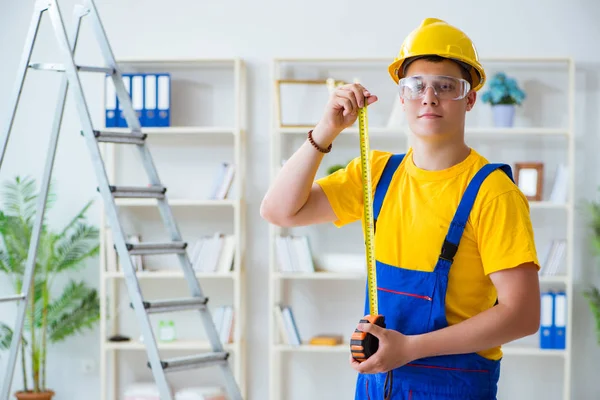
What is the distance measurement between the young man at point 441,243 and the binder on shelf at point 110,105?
145 inches

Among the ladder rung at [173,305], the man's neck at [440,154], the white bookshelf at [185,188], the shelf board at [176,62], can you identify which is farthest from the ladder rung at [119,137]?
the white bookshelf at [185,188]

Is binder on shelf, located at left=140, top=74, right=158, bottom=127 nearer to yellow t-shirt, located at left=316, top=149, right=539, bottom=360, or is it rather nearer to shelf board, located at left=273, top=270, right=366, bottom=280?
shelf board, located at left=273, top=270, right=366, bottom=280

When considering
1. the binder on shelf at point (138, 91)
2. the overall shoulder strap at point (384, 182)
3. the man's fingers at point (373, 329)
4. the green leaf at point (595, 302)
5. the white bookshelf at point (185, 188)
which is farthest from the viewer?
the white bookshelf at point (185, 188)

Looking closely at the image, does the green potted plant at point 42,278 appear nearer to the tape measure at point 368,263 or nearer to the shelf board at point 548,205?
the shelf board at point 548,205

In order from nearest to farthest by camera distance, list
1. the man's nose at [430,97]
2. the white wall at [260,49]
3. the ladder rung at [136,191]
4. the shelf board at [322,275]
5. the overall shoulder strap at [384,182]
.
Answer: the man's nose at [430,97]
the overall shoulder strap at [384,182]
the ladder rung at [136,191]
the shelf board at [322,275]
the white wall at [260,49]

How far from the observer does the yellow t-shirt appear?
58.9 inches

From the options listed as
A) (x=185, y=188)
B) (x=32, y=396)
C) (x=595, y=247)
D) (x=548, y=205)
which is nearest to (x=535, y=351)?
(x=595, y=247)

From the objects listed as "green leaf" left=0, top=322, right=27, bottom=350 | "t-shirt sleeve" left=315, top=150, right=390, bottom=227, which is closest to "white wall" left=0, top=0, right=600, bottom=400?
"green leaf" left=0, top=322, right=27, bottom=350

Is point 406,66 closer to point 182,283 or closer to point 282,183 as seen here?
point 282,183

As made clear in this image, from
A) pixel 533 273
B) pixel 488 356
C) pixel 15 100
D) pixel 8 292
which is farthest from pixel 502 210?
pixel 8 292

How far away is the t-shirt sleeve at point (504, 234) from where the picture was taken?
4.83ft

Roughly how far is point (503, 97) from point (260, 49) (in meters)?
1.53

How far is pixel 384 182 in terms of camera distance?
1688 mm

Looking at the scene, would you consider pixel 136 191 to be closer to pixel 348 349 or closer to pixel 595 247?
pixel 348 349
